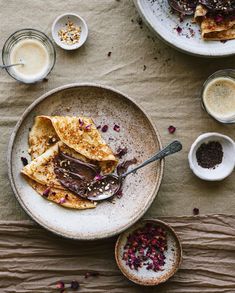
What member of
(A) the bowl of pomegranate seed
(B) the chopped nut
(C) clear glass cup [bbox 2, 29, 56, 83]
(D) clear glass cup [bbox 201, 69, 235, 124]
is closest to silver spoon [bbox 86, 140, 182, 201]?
(A) the bowl of pomegranate seed

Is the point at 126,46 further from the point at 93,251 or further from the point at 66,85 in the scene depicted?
the point at 93,251

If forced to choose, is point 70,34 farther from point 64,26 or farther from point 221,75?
point 221,75

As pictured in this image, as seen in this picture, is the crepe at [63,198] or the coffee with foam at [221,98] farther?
the coffee with foam at [221,98]

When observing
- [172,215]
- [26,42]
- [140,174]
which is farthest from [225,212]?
[26,42]

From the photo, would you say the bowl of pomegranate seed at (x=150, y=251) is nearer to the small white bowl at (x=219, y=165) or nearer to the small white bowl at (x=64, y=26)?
the small white bowl at (x=219, y=165)

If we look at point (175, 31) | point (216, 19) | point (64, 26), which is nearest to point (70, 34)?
point (64, 26)

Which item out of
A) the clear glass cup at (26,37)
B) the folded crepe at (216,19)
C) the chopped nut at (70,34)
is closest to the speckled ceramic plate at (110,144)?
the clear glass cup at (26,37)
